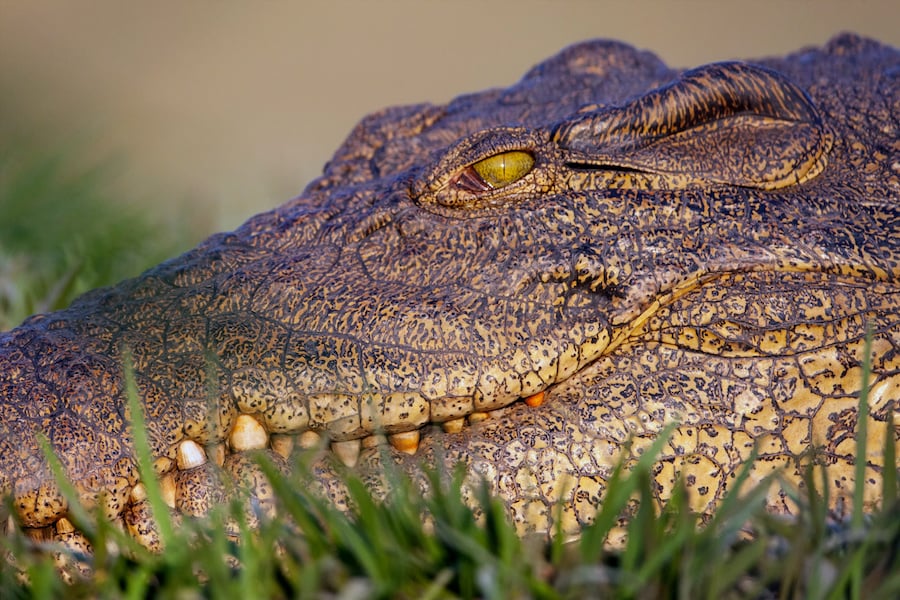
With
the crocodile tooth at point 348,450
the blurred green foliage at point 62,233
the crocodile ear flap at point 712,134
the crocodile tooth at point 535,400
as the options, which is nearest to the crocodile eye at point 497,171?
the crocodile ear flap at point 712,134

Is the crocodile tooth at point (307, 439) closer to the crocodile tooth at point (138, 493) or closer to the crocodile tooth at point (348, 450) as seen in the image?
the crocodile tooth at point (348, 450)

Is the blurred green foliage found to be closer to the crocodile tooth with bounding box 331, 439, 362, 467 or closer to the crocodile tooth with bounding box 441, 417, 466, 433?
the crocodile tooth with bounding box 331, 439, 362, 467

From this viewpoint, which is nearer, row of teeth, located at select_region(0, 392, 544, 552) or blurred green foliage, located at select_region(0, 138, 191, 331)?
row of teeth, located at select_region(0, 392, 544, 552)

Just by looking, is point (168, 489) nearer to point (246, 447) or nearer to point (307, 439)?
point (246, 447)

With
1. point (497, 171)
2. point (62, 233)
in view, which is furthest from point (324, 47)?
point (497, 171)

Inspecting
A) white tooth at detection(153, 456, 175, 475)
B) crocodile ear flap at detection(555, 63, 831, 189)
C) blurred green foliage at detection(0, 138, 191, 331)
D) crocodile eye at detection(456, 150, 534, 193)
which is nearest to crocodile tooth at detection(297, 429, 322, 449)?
white tooth at detection(153, 456, 175, 475)

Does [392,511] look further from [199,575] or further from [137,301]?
[137,301]

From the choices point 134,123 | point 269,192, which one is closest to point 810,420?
point 269,192
